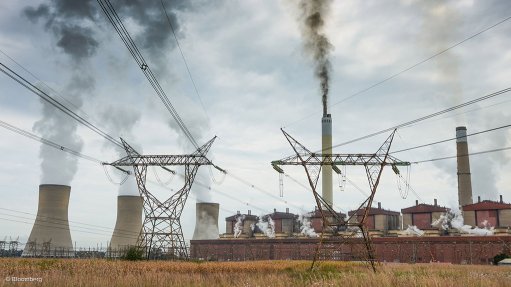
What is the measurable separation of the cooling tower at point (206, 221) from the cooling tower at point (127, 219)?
18.7 m

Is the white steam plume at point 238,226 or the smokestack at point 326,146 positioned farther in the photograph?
the white steam plume at point 238,226

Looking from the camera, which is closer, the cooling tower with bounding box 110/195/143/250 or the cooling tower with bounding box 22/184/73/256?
the cooling tower with bounding box 22/184/73/256

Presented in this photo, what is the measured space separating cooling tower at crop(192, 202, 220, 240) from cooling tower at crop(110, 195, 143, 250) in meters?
18.7

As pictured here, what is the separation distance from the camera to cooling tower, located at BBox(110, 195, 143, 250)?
50844mm

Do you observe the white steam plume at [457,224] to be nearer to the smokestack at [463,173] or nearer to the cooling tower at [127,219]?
the smokestack at [463,173]

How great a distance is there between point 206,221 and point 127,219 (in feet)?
88.3

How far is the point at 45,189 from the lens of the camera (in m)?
44.1

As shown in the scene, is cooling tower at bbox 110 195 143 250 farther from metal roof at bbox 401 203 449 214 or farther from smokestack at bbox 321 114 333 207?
metal roof at bbox 401 203 449 214

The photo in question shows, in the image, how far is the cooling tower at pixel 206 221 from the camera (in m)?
70.6

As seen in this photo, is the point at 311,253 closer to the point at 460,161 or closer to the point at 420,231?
the point at 420,231

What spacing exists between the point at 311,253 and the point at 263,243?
950 cm

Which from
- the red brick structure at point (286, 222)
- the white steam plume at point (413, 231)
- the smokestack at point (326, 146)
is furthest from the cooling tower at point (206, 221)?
the white steam plume at point (413, 231)

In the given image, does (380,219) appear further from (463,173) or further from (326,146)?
(326,146)

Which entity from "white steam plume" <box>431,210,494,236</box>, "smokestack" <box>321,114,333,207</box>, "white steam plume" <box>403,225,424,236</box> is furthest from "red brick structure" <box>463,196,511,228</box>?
"smokestack" <box>321,114,333,207</box>
